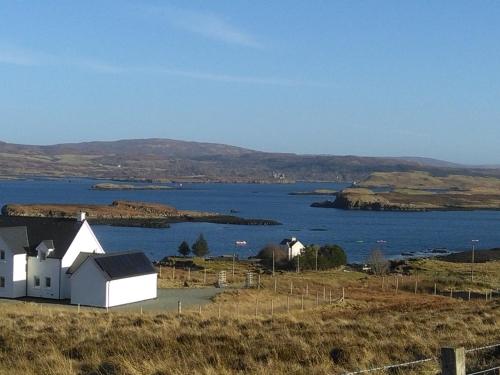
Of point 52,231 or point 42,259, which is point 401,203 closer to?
point 52,231

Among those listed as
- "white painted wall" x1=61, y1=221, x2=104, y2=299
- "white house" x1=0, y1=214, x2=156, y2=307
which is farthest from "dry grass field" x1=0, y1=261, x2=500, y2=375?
"white house" x1=0, y1=214, x2=156, y2=307

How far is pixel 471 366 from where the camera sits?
A: 10.1 m

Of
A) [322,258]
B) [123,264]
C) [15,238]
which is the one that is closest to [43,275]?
[15,238]

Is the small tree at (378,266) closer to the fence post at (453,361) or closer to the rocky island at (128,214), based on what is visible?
the fence post at (453,361)

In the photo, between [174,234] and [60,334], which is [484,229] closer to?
[174,234]

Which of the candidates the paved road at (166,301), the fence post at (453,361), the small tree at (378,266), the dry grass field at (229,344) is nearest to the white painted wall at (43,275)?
the paved road at (166,301)

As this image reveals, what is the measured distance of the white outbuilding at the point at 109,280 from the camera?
3141 centimetres

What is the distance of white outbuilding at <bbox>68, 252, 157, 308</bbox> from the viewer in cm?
3141

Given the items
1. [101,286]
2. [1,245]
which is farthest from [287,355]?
[1,245]

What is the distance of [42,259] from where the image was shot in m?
33.9

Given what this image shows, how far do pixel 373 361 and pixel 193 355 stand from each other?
2.81m

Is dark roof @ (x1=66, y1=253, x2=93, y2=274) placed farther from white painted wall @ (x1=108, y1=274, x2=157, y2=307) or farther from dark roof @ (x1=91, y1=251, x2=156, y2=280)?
white painted wall @ (x1=108, y1=274, x2=157, y2=307)

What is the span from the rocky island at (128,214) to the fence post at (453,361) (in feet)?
331

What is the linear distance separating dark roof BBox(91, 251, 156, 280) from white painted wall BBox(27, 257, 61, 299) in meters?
2.70
